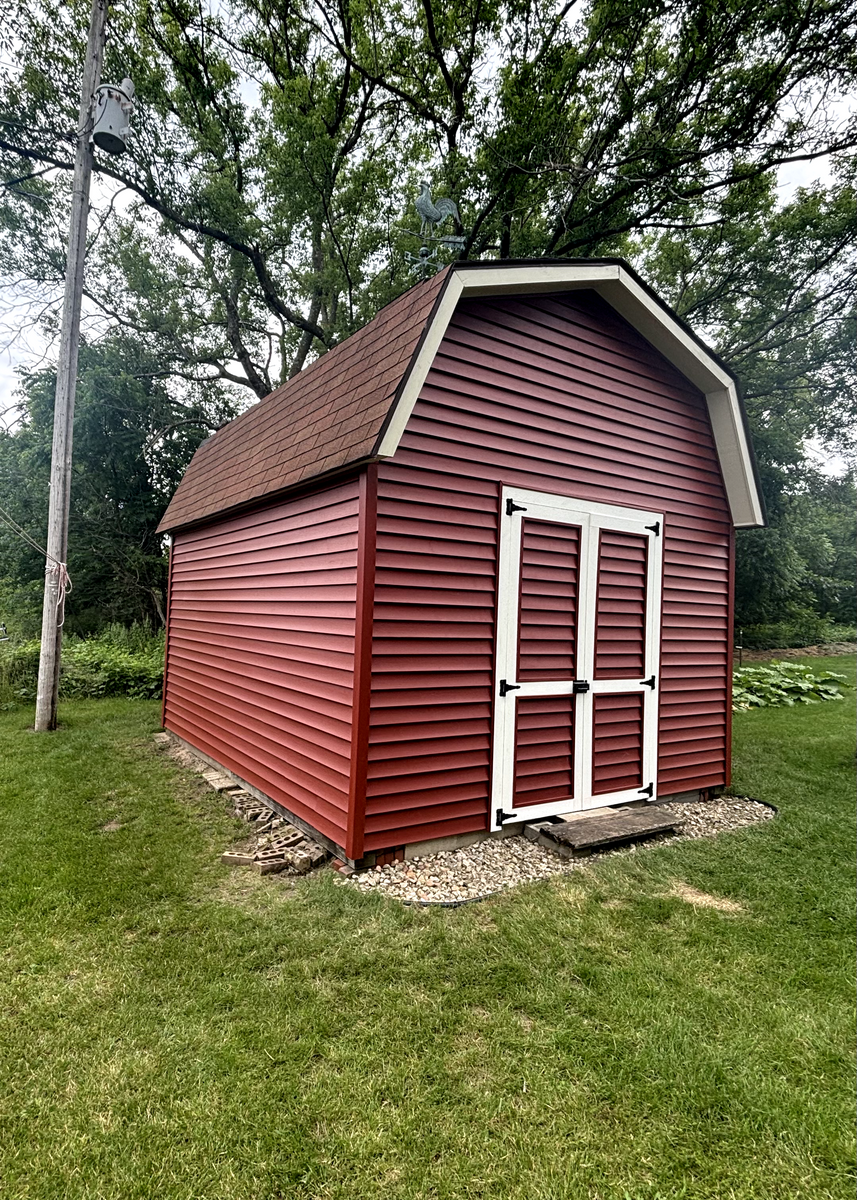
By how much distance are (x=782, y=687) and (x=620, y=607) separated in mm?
8715

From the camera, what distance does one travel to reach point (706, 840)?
4203 millimetres

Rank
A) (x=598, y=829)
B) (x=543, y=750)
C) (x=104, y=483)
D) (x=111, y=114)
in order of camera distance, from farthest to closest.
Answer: (x=104, y=483) → (x=111, y=114) → (x=543, y=750) → (x=598, y=829)

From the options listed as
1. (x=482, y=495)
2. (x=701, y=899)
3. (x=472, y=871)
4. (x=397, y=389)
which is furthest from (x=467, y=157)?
(x=701, y=899)

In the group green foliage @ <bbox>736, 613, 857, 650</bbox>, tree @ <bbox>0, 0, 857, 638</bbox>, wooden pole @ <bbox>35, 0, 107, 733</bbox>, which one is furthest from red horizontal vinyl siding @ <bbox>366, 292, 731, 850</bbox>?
green foliage @ <bbox>736, 613, 857, 650</bbox>

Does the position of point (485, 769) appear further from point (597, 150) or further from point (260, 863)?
point (597, 150)

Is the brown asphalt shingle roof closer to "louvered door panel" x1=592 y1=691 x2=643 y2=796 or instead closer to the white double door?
the white double door

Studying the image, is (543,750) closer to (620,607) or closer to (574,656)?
(574,656)

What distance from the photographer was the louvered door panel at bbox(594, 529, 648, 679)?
4.48 meters

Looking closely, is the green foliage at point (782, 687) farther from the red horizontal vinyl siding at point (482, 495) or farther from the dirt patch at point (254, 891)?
the dirt patch at point (254, 891)

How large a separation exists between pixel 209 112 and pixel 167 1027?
14.7 m

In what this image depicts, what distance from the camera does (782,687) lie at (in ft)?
36.8

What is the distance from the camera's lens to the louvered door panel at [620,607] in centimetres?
448

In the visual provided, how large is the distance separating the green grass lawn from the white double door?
2.53ft

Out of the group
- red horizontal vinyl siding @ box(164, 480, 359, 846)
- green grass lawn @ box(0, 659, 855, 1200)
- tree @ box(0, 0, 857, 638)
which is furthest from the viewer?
tree @ box(0, 0, 857, 638)
